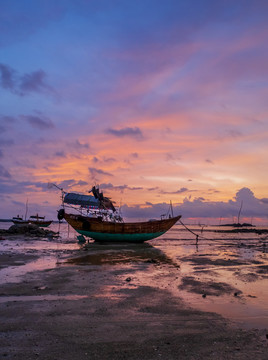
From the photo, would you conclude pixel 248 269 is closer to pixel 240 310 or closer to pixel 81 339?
pixel 240 310

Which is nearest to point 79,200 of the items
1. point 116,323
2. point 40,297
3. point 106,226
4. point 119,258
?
point 106,226

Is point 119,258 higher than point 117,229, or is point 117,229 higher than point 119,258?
point 117,229

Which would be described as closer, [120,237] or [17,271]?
[17,271]

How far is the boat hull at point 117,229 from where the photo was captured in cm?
3152

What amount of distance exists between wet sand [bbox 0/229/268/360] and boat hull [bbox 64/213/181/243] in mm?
20325

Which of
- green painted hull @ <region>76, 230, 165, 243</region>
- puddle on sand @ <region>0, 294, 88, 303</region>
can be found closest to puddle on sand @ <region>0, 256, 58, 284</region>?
puddle on sand @ <region>0, 294, 88, 303</region>

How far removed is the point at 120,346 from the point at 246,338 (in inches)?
105

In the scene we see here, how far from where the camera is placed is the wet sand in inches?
195

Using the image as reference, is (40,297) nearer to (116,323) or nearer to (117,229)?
(116,323)

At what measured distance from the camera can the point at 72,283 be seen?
411 inches

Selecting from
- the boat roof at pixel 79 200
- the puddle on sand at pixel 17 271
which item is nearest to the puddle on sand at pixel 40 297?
the puddle on sand at pixel 17 271

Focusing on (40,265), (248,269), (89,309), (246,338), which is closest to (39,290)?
(89,309)

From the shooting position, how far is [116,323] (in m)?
6.36

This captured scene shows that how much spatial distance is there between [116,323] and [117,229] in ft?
83.0
